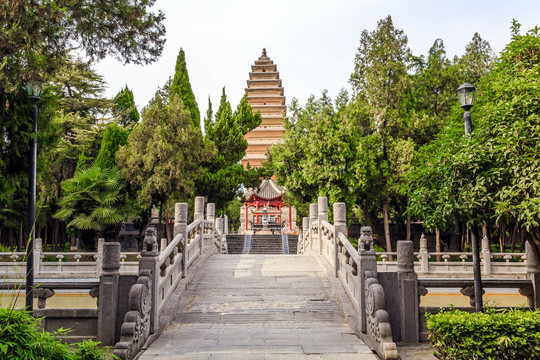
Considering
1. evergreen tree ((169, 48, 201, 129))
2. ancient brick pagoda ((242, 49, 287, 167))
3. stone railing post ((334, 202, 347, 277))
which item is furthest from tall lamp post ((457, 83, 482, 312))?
ancient brick pagoda ((242, 49, 287, 167))

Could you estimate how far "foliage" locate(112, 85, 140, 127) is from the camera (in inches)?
1056

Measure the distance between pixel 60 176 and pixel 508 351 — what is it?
78.0 ft

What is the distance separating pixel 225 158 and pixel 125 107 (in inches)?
360

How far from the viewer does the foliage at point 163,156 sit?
19266mm

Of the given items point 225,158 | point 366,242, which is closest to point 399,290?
point 366,242

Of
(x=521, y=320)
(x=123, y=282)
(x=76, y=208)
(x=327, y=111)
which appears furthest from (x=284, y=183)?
(x=521, y=320)

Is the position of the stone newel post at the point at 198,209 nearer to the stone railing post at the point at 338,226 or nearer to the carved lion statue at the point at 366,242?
the stone railing post at the point at 338,226

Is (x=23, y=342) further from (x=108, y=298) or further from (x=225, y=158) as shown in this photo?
(x=225, y=158)

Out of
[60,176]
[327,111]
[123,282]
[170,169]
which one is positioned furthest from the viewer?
[60,176]

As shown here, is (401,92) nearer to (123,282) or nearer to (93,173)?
(93,173)

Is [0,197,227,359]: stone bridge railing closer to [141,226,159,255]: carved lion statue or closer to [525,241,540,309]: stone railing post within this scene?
[141,226,159,255]: carved lion statue

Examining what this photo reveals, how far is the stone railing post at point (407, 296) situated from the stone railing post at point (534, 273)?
5.78ft

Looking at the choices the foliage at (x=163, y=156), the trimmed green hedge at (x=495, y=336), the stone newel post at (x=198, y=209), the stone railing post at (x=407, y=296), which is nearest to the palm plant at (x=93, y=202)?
the foliage at (x=163, y=156)

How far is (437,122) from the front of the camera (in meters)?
23.0
